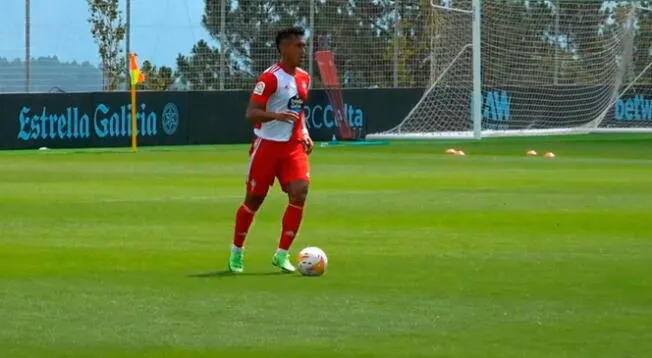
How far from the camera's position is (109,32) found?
4166 centimetres

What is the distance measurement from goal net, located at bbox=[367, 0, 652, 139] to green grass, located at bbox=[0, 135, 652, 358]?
15.2 meters

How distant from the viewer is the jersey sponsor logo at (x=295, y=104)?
1394 cm

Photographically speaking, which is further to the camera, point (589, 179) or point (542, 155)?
point (542, 155)

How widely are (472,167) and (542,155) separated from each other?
523 cm

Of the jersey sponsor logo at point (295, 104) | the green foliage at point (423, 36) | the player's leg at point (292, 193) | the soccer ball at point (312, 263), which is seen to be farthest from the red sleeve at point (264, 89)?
the green foliage at point (423, 36)

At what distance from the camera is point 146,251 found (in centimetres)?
1522

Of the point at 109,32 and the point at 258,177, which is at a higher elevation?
the point at 109,32

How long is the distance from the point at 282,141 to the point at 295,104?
1.04ft

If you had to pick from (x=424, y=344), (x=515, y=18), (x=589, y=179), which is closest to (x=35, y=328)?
(x=424, y=344)

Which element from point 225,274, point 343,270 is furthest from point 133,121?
point 225,274

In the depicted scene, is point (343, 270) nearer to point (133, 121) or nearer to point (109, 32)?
point (133, 121)

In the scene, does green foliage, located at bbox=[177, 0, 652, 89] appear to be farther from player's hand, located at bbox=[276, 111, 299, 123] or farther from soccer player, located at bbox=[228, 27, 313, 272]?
player's hand, located at bbox=[276, 111, 299, 123]

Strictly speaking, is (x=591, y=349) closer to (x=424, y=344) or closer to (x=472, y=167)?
(x=424, y=344)

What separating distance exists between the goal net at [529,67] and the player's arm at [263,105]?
27925 millimetres
